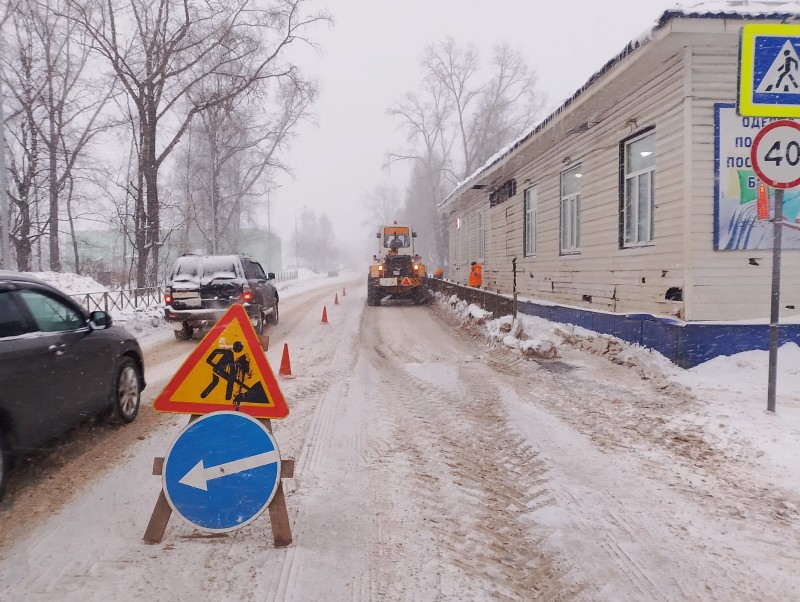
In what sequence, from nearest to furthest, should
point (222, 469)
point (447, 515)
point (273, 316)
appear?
point (222, 469) < point (447, 515) < point (273, 316)

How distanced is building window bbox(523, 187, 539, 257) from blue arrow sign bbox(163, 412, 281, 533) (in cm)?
1278

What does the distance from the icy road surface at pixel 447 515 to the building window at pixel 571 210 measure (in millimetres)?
6141

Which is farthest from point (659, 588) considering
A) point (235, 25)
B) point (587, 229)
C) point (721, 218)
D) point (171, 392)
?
point (235, 25)

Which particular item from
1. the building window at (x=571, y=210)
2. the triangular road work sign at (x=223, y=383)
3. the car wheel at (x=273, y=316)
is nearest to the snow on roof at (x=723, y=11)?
the building window at (x=571, y=210)

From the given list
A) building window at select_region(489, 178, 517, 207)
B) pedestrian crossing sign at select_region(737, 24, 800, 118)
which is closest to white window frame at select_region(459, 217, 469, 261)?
building window at select_region(489, 178, 517, 207)

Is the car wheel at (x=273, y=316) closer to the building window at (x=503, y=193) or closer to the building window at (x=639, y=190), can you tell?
the building window at (x=503, y=193)

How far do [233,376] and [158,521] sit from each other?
0.92m

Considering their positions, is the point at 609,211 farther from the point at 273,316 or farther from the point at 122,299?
the point at 122,299

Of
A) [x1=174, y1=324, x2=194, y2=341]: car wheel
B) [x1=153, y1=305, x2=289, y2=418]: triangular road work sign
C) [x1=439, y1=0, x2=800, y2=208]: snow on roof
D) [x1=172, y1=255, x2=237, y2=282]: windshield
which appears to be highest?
[x1=439, y1=0, x2=800, y2=208]: snow on roof

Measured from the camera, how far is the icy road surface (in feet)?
8.64

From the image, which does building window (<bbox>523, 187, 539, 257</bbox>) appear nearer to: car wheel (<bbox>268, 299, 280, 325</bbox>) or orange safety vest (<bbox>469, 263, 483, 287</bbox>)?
orange safety vest (<bbox>469, 263, 483, 287</bbox>)

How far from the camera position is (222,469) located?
2.77 m

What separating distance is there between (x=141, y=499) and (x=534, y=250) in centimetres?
1266

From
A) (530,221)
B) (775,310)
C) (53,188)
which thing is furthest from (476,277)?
(53,188)
